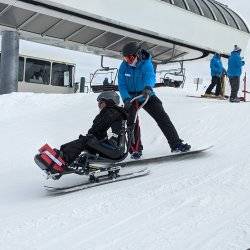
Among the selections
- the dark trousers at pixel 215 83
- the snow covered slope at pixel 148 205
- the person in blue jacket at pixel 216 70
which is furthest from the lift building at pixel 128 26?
the snow covered slope at pixel 148 205

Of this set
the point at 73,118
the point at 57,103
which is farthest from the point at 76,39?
the point at 73,118

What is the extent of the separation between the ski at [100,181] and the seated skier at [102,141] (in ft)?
0.61

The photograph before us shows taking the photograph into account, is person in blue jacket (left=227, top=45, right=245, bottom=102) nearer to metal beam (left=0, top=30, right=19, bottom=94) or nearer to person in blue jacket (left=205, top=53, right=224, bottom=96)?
person in blue jacket (left=205, top=53, right=224, bottom=96)

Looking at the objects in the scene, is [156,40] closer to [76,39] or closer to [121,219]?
[76,39]

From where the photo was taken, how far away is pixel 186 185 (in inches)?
191

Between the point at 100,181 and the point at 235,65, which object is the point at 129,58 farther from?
the point at 235,65

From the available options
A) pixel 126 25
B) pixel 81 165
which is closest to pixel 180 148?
pixel 81 165

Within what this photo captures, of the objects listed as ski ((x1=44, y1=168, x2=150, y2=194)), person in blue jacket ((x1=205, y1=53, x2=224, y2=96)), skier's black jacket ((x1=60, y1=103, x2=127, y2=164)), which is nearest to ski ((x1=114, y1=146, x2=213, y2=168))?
ski ((x1=44, y1=168, x2=150, y2=194))

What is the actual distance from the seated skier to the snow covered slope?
1.25ft

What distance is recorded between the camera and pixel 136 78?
6504 mm

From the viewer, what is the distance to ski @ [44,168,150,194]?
16.5 feet

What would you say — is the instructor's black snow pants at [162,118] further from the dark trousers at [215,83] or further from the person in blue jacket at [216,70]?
the dark trousers at [215,83]

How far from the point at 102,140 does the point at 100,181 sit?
47cm

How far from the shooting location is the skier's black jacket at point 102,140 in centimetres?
514
